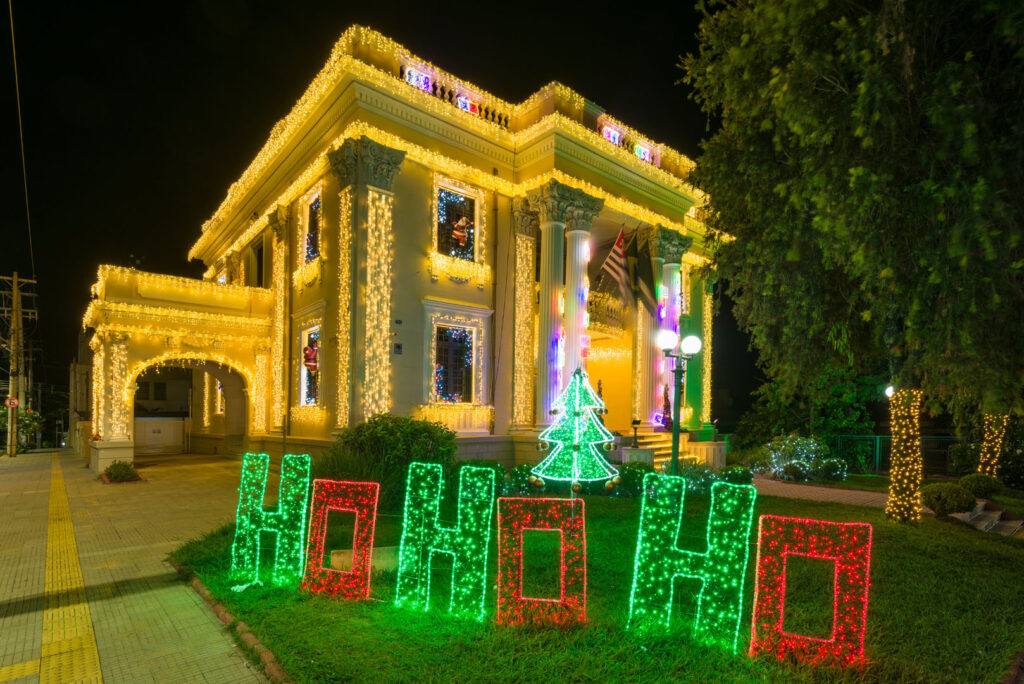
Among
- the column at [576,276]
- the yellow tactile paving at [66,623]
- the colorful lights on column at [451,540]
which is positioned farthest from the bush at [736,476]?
the yellow tactile paving at [66,623]

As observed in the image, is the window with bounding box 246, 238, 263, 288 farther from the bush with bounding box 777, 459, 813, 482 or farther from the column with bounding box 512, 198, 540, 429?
the bush with bounding box 777, 459, 813, 482

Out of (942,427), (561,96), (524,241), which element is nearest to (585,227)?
(524,241)

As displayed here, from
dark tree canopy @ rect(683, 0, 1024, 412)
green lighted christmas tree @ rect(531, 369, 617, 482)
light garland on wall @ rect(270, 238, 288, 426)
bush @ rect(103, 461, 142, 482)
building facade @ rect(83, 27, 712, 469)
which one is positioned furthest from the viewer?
light garland on wall @ rect(270, 238, 288, 426)

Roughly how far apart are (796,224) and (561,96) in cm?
1212

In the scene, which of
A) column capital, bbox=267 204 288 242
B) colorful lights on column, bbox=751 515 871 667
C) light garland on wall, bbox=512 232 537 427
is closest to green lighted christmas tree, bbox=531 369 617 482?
colorful lights on column, bbox=751 515 871 667

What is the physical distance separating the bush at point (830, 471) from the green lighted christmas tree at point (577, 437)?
11.6 m

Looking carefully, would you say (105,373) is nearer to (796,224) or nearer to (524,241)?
(524,241)

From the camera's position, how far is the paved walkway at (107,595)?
174 inches

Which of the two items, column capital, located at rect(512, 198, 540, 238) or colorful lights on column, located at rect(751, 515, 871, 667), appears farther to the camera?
column capital, located at rect(512, 198, 540, 238)

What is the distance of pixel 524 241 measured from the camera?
57.0 ft

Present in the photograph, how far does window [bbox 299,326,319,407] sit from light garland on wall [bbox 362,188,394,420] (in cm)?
313

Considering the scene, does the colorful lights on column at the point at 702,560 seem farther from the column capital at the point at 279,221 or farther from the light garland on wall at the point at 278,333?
the column capital at the point at 279,221

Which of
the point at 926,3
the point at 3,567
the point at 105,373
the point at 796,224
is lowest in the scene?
the point at 3,567

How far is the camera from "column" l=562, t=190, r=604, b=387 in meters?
16.8
